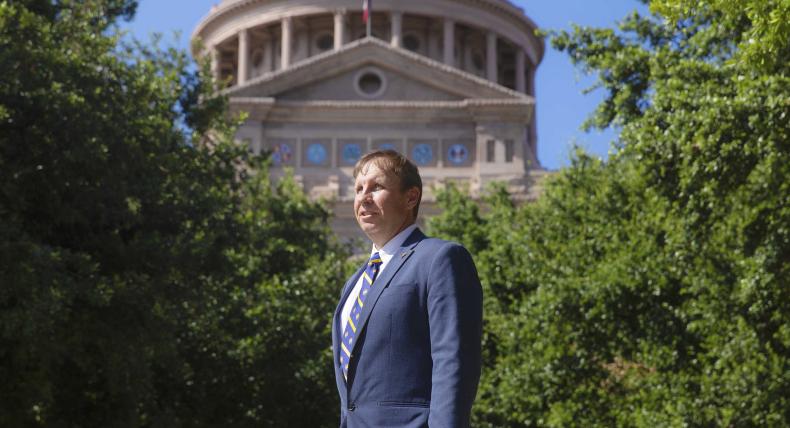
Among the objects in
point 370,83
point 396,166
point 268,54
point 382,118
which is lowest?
point 396,166

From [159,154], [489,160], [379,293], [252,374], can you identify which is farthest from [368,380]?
[489,160]

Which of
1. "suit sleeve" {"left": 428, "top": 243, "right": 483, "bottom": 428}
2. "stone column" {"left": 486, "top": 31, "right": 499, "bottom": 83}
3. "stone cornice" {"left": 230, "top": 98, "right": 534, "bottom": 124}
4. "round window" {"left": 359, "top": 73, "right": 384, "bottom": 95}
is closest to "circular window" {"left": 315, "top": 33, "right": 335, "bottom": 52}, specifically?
"stone column" {"left": 486, "top": 31, "right": 499, "bottom": 83}

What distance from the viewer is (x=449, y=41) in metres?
74.5

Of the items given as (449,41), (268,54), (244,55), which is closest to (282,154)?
(449,41)

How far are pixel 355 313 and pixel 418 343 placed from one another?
400mm

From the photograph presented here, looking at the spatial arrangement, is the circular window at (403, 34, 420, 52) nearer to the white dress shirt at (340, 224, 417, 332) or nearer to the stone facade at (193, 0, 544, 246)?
the stone facade at (193, 0, 544, 246)

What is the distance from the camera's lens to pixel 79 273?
15.8 m

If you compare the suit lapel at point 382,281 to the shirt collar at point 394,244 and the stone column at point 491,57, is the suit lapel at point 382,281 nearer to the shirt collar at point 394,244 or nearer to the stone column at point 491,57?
the shirt collar at point 394,244

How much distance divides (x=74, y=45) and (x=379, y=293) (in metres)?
15.1

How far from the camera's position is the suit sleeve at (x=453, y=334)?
5.26 meters

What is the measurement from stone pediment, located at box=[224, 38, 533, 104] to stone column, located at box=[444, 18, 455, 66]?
20764mm

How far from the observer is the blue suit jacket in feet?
17.5

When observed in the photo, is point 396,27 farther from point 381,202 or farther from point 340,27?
point 381,202

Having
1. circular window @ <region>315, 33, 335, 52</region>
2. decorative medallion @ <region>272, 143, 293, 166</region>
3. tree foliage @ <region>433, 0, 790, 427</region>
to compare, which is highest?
circular window @ <region>315, 33, 335, 52</region>
